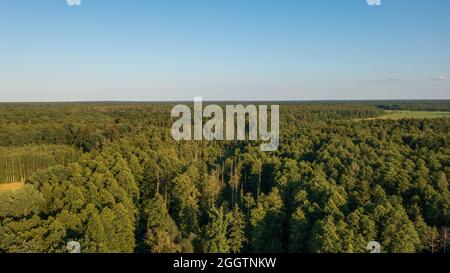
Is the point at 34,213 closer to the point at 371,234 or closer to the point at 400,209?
the point at 371,234

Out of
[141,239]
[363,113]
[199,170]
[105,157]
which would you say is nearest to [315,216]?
[141,239]

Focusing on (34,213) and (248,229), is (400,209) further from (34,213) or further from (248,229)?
(34,213)

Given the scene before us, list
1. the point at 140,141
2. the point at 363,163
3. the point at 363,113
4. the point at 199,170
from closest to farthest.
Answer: the point at 363,163 → the point at 199,170 → the point at 140,141 → the point at 363,113

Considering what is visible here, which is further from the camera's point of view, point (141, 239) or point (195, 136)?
point (195, 136)

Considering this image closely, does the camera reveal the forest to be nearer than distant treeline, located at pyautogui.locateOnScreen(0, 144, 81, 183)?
Yes

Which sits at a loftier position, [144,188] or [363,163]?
[363,163]

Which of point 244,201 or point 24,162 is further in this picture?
point 24,162

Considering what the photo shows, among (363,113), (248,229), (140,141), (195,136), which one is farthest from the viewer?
(363,113)

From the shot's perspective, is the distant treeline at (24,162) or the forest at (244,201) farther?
the distant treeline at (24,162)
